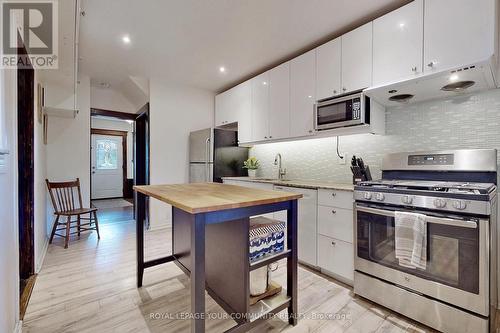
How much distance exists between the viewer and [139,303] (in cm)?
191

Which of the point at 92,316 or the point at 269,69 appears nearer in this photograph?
the point at 92,316

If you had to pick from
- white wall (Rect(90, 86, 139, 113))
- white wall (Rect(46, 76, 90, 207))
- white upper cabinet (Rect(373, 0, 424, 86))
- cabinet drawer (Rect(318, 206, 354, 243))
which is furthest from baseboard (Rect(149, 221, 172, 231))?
white upper cabinet (Rect(373, 0, 424, 86))

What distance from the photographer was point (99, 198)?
7180mm

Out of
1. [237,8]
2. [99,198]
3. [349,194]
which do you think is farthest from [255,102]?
[99,198]

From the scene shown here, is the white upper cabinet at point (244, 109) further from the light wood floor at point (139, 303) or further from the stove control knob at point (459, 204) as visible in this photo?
the stove control knob at point (459, 204)

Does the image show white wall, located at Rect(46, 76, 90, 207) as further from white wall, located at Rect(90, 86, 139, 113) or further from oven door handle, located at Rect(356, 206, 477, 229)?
oven door handle, located at Rect(356, 206, 477, 229)

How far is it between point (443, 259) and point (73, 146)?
4992 mm

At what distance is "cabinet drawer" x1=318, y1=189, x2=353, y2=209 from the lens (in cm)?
212

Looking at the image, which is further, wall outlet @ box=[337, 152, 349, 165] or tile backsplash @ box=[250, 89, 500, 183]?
wall outlet @ box=[337, 152, 349, 165]

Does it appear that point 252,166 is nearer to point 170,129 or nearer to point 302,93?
point 302,93

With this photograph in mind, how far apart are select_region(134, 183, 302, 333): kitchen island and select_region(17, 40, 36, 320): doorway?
1455 millimetres

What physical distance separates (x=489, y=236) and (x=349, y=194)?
0.90 metres

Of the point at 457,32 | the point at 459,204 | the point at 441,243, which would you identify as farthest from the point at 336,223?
the point at 457,32

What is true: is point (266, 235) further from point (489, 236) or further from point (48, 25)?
point (48, 25)
